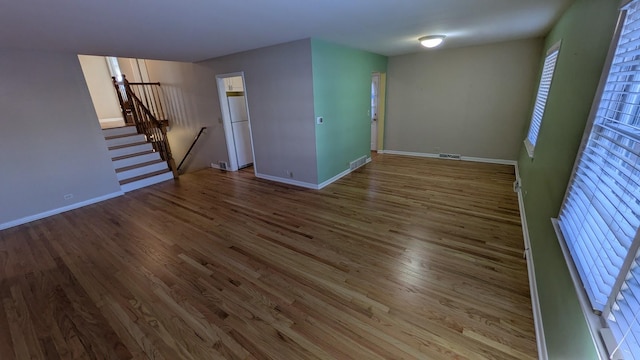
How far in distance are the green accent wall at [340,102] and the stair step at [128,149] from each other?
3959mm

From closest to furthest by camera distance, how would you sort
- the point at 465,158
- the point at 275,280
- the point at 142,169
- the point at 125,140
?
the point at 275,280
the point at 142,169
the point at 125,140
the point at 465,158

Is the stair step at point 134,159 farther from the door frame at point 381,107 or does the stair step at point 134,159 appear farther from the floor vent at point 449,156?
the floor vent at point 449,156

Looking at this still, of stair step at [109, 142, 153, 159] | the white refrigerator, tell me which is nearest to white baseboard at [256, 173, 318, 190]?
the white refrigerator

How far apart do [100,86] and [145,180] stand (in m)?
4.33

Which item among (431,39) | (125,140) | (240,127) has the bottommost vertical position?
(125,140)

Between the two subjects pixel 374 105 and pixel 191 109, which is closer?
pixel 191 109

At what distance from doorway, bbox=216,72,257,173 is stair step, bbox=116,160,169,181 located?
1.37 m

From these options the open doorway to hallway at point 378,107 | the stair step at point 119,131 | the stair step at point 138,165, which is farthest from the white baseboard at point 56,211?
the open doorway to hallway at point 378,107

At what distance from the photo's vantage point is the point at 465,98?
5.39 m

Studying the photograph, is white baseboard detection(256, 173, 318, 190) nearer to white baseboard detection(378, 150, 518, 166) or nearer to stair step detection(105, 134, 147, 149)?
stair step detection(105, 134, 147, 149)

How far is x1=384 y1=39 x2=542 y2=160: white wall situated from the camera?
4.83 metres

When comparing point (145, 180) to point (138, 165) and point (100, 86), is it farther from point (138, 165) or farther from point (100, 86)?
point (100, 86)

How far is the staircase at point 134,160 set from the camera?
4.92 metres

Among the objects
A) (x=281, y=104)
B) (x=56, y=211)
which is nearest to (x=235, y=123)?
(x=281, y=104)
